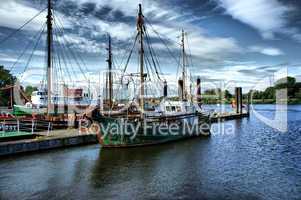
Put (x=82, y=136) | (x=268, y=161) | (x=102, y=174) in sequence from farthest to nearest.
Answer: (x=82, y=136), (x=268, y=161), (x=102, y=174)

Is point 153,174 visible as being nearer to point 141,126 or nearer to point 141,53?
point 141,126

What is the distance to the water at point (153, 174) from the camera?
49.1 ft

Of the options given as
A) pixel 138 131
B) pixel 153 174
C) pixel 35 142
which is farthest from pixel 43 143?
pixel 153 174

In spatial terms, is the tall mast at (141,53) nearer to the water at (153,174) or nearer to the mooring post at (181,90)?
the water at (153,174)

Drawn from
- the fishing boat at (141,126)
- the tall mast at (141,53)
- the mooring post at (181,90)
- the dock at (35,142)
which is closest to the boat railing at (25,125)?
the dock at (35,142)

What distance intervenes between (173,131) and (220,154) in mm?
8476

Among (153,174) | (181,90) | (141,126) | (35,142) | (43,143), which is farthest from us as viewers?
(181,90)

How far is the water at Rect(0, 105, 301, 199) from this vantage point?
14969 mm

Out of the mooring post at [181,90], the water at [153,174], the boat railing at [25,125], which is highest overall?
the mooring post at [181,90]

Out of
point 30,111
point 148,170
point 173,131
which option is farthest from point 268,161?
point 30,111

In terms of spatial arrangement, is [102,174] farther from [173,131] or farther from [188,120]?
[188,120]

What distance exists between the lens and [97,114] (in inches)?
1056

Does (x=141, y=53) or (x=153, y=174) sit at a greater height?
(x=141, y=53)

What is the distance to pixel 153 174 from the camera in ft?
61.3
